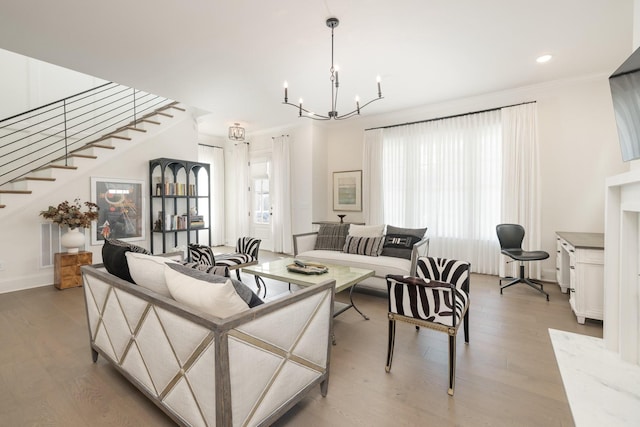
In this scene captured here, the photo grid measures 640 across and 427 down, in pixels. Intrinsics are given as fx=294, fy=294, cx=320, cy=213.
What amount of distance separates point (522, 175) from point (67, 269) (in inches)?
266

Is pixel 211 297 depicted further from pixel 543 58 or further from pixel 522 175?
pixel 522 175

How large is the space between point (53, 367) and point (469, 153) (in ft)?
18.5

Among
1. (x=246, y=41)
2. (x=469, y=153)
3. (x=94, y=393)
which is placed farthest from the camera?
(x=469, y=153)

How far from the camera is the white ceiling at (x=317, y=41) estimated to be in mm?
2578

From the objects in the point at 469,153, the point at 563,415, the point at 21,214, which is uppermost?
the point at 469,153

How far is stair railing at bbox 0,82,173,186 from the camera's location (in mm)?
4645

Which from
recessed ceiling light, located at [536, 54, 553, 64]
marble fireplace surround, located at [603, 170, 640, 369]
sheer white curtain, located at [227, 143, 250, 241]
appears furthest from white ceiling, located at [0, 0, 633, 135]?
sheer white curtain, located at [227, 143, 250, 241]

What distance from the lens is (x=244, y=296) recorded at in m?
1.47

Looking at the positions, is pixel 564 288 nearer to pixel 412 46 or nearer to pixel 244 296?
pixel 412 46

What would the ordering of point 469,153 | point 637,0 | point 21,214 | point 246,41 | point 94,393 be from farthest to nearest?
point 469,153, point 21,214, point 246,41, point 637,0, point 94,393

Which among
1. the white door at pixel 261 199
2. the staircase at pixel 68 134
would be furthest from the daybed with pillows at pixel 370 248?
the staircase at pixel 68 134

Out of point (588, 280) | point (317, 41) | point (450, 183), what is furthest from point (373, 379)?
point (450, 183)

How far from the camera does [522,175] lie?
173 inches

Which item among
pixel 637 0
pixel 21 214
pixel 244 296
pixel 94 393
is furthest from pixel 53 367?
pixel 637 0
